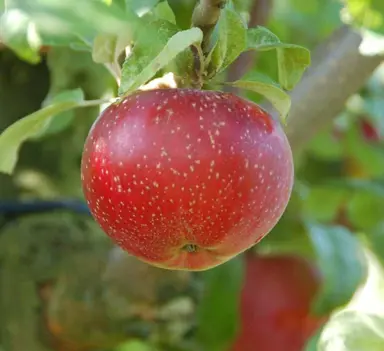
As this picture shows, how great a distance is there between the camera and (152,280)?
0.98m

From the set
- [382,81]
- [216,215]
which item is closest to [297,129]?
[216,215]

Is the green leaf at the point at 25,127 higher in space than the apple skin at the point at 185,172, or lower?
lower

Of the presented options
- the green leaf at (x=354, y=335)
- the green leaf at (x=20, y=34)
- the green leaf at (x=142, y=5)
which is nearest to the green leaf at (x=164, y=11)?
the green leaf at (x=142, y=5)

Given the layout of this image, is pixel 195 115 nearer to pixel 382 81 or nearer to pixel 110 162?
pixel 110 162

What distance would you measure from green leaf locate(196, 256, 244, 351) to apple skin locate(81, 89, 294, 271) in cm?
55

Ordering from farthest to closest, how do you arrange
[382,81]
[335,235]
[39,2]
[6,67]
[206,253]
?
[382,81] → [6,67] → [335,235] → [206,253] → [39,2]

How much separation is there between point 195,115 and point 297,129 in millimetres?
450

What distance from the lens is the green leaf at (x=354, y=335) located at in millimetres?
585

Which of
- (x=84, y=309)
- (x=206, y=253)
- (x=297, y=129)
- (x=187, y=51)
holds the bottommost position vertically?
(x=84, y=309)

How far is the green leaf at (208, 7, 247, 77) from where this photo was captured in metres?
0.50

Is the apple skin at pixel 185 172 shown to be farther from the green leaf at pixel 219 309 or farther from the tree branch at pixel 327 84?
the green leaf at pixel 219 309

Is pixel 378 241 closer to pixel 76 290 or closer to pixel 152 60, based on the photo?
pixel 76 290

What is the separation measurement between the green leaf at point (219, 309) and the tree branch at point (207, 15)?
60 centimetres

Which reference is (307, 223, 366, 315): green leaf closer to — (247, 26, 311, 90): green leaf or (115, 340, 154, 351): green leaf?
(115, 340, 154, 351): green leaf
